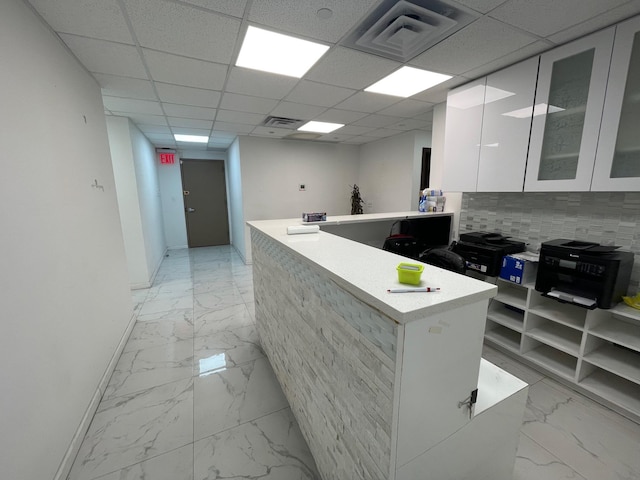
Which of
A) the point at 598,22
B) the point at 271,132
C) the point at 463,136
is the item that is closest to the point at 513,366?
the point at 463,136

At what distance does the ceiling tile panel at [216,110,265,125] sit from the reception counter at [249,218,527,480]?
2.89 m

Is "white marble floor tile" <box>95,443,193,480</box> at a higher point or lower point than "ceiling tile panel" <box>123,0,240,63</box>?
lower

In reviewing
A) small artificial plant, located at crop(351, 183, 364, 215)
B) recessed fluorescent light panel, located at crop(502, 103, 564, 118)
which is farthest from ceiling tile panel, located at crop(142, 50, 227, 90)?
small artificial plant, located at crop(351, 183, 364, 215)

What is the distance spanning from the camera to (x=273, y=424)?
1.70 meters

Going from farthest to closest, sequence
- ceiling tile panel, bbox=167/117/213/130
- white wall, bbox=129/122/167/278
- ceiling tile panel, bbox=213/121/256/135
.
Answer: ceiling tile panel, bbox=213/121/256/135 < white wall, bbox=129/122/167/278 < ceiling tile panel, bbox=167/117/213/130

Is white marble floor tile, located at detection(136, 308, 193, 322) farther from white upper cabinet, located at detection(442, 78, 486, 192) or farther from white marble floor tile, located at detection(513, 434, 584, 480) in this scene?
white upper cabinet, located at detection(442, 78, 486, 192)

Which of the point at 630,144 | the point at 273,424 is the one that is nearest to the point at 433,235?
the point at 630,144

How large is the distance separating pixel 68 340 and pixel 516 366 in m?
3.26

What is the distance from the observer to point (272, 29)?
1740mm

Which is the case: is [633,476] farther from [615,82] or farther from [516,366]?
[615,82]

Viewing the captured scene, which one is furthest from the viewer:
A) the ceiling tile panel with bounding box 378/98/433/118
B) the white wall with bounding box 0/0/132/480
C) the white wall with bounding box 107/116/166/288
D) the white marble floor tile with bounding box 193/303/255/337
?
the white wall with bounding box 107/116/166/288

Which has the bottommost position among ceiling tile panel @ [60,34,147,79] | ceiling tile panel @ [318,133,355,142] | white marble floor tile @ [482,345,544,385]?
white marble floor tile @ [482,345,544,385]

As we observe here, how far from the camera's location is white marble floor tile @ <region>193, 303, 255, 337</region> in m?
2.86

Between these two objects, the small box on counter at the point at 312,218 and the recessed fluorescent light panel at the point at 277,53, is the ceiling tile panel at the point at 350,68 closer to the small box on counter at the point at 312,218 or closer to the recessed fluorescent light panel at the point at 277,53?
the recessed fluorescent light panel at the point at 277,53
